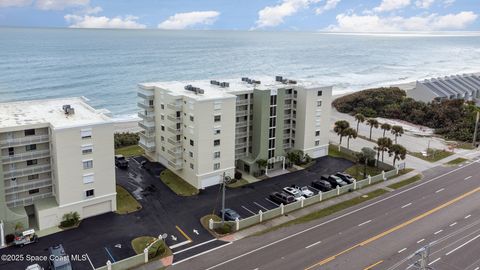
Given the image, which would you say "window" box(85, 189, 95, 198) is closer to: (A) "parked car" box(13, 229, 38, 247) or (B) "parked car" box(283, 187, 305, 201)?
(A) "parked car" box(13, 229, 38, 247)

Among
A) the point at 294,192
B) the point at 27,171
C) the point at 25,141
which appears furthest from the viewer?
the point at 294,192

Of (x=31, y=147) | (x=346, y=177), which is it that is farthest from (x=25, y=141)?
(x=346, y=177)

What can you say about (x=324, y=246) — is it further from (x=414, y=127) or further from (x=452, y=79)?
(x=452, y=79)

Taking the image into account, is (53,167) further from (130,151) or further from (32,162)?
(130,151)

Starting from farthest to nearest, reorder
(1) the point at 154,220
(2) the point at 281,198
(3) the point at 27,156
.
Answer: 1. (2) the point at 281,198
2. (1) the point at 154,220
3. (3) the point at 27,156

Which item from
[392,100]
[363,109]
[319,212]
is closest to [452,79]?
[392,100]

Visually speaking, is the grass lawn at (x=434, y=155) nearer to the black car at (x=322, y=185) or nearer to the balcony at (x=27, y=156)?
the black car at (x=322, y=185)

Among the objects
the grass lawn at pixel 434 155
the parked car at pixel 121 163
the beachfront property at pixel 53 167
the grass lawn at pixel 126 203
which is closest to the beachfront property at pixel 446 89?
the grass lawn at pixel 434 155
